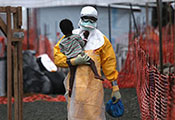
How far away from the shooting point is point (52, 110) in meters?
8.16

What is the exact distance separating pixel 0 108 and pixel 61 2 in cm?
257

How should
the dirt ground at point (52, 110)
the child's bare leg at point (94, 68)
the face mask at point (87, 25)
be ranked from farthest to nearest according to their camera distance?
the dirt ground at point (52, 110) → the face mask at point (87, 25) → the child's bare leg at point (94, 68)

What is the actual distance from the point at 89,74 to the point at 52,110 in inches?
141

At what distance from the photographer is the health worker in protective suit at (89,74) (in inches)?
184

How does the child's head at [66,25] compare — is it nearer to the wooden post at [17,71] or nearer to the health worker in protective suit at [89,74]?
the health worker in protective suit at [89,74]

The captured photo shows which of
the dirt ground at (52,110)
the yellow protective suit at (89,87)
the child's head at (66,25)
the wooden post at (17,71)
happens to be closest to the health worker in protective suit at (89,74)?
the yellow protective suit at (89,87)

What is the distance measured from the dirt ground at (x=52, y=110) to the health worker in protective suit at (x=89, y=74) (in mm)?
2332

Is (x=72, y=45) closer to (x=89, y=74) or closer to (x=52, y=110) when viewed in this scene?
(x=89, y=74)

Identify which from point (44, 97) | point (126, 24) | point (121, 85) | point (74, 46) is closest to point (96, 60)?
point (74, 46)

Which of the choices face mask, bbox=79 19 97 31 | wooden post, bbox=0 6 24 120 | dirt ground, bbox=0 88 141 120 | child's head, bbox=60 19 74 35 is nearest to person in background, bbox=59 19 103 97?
child's head, bbox=60 19 74 35

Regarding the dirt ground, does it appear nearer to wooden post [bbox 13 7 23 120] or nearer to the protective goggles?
wooden post [bbox 13 7 23 120]

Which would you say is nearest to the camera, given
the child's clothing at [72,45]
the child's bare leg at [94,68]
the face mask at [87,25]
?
the child's bare leg at [94,68]

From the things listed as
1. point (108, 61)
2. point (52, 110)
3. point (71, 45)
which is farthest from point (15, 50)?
point (52, 110)

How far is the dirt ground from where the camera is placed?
24.1ft
